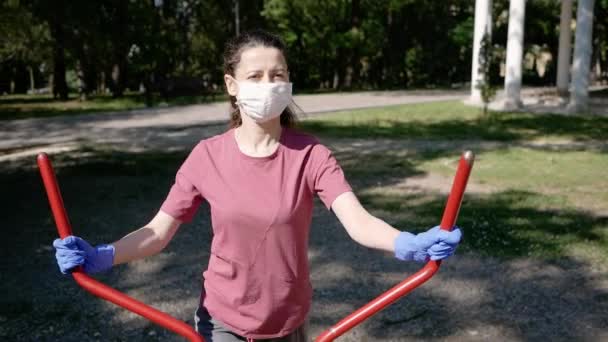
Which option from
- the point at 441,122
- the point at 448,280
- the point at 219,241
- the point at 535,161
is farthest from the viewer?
the point at 441,122

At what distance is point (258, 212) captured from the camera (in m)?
2.20

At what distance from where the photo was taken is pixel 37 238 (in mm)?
6957

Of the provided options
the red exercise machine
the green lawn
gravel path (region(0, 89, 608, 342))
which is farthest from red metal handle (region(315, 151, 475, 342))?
the green lawn

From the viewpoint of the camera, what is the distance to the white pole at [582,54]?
18.2 m

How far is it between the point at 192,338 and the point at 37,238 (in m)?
5.42

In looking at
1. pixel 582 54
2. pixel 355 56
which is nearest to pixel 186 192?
pixel 582 54

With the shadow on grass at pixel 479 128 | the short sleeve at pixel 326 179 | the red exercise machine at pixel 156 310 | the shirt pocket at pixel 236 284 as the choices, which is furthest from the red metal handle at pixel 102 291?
the shadow on grass at pixel 479 128

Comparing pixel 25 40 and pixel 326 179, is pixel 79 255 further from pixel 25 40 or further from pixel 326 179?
pixel 25 40

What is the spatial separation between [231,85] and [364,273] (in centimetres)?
352

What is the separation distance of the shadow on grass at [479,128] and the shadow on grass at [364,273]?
19.0 ft

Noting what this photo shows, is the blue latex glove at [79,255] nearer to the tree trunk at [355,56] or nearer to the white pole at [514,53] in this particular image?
the white pole at [514,53]

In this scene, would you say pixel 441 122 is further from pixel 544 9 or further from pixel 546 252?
pixel 544 9

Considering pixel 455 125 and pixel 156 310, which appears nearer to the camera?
pixel 156 310

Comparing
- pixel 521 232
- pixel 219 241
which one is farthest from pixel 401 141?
pixel 219 241
